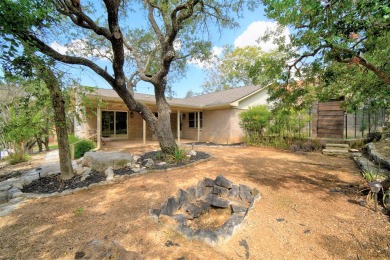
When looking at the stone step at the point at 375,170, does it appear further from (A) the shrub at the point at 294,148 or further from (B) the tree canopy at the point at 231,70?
(B) the tree canopy at the point at 231,70

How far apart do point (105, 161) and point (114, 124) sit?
820 cm

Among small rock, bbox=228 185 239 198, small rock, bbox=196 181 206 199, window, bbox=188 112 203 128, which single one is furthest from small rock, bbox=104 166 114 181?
window, bbox=188 112 203 128

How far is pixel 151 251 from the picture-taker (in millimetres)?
Result: 2186

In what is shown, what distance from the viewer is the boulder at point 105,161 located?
552 centimetres

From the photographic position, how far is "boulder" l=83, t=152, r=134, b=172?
552 centimetres

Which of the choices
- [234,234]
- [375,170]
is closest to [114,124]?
[234,234]

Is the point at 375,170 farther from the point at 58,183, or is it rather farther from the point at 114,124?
the point at 114,124

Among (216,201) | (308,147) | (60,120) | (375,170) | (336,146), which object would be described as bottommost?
(216,201)

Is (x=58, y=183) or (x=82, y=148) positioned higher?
(x=82, y=148)

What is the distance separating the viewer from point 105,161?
559cm

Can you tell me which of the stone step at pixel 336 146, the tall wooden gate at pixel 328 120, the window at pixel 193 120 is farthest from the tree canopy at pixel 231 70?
the stone step at pixel 336 146

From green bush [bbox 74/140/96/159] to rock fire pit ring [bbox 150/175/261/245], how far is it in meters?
6.72

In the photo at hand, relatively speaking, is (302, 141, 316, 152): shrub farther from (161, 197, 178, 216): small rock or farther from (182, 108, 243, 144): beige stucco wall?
(161, 197, 178, 216): small rock

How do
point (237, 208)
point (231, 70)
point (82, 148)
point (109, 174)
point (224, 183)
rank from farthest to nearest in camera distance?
point (231, 70)
point (82, 148)
point (109, 174)
point (224, 183)
point (237, 208)
